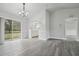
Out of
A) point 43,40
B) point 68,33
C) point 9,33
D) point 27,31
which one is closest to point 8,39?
point 9,33

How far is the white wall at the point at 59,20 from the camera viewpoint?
300 centimetres

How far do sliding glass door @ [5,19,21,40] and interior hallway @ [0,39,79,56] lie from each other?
11cm

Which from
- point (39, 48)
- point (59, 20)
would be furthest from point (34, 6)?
point (39, 48)

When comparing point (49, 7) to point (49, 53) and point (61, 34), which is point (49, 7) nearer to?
Result: point (61, 34)

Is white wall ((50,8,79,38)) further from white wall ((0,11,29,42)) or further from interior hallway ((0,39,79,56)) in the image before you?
white wall ((0,11,29,42))

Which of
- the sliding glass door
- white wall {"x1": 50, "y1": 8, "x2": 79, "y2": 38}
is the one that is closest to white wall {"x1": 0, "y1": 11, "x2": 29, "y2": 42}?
the sliding glass door

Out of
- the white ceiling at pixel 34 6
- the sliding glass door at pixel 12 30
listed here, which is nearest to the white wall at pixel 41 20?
the white ceiling at pixel 34 6

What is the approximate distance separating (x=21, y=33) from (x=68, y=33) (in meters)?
1.02

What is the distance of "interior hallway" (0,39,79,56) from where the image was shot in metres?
2.99

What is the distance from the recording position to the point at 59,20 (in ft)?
10.0

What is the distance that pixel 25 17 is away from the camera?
304 centimetres

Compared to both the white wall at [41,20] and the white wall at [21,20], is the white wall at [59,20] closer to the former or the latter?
the white wall at [41,20]

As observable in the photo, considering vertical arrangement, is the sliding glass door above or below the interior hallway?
above

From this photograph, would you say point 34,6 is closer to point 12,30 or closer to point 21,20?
point 21,20
